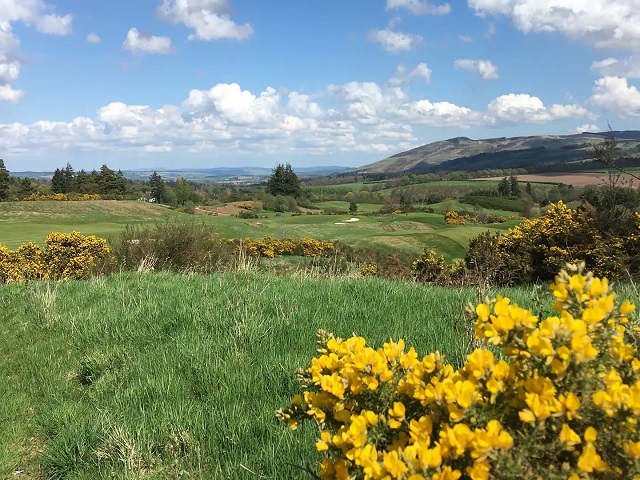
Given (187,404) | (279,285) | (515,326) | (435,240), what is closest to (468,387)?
(515,326)

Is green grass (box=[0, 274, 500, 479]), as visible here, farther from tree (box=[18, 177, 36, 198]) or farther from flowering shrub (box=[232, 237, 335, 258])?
tree (box=[18, 177, 36, 198])

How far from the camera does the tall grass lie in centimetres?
315

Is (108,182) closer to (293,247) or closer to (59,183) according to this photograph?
(59,183)

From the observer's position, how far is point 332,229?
58.6m

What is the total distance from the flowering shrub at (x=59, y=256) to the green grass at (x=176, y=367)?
368 inches

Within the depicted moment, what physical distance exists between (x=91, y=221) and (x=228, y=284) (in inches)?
2010

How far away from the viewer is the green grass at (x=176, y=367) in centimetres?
316

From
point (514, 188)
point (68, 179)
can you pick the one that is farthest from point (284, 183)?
point (514, 188)

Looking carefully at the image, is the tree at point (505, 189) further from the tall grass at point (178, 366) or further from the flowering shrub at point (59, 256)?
the tall grass at point (178, 366)

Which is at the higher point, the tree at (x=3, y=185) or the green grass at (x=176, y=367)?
the tree at (x=3, y=185)

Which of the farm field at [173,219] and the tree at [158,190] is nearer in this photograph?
the farm field at [173,219]

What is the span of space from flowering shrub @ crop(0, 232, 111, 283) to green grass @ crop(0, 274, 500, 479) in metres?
9.35

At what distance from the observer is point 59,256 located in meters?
17.0

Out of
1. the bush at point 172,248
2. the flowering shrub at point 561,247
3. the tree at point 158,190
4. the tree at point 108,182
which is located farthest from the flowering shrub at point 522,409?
the tree at point 158,190
